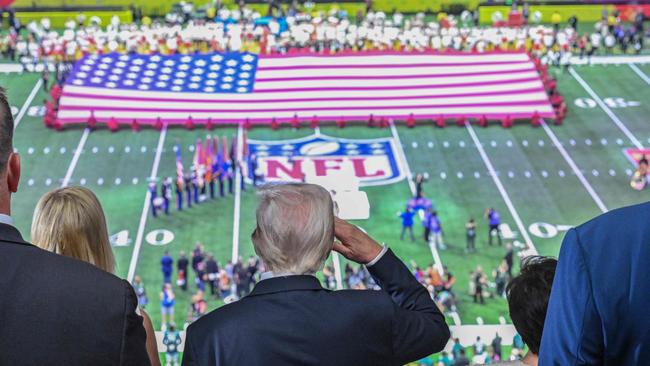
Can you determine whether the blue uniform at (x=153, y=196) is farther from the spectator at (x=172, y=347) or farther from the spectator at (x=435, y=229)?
the spectator at (x=172, y=347)

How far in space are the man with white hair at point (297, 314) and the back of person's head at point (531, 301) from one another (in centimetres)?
41

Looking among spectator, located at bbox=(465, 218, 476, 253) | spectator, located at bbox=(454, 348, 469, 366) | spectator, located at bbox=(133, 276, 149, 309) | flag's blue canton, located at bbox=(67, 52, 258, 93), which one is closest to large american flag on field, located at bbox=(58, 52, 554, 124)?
flag's blue canton, located at bbox=(67, 52, 258, 93)

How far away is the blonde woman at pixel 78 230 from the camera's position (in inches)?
177

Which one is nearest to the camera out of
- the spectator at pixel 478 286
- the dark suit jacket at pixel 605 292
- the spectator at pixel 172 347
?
the dark suit jacket at pixel 605 292

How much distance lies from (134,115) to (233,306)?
25.2 m

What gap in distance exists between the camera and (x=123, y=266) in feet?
69.4

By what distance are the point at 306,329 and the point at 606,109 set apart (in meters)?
26.9

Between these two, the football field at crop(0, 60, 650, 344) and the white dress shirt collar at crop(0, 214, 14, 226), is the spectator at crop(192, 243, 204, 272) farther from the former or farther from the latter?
the white dress shirt collar at crop(0, 214, 14, 226)

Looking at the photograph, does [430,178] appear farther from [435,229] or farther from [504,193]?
[435,229]

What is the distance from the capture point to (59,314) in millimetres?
3162

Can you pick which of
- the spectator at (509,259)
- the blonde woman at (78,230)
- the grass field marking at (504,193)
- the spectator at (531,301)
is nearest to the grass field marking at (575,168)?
the grass field marking at (504,193)

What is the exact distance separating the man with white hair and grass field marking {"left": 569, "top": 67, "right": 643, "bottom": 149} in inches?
952

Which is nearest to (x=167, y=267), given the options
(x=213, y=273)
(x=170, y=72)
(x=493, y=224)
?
(x=213, y=273)

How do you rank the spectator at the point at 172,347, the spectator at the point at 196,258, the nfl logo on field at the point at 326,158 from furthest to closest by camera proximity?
1. the nfl logo on field at the point at 326,158
2. the spectator at the point at 196,258
3. the spectator at the point at 172,347
